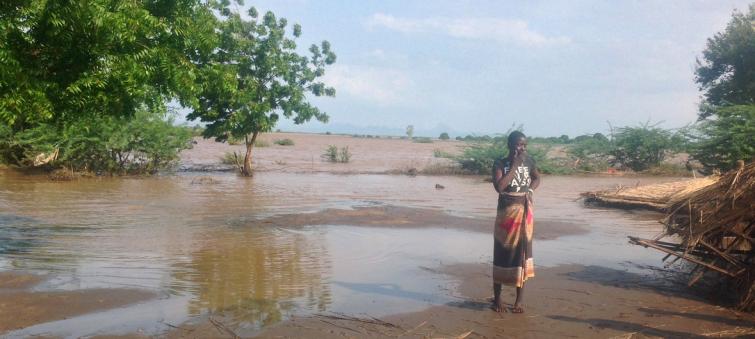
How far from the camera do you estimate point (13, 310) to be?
5934 millimetres

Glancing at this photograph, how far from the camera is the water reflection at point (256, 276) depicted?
6.25 meters

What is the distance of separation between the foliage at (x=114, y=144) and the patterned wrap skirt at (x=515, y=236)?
14192mm

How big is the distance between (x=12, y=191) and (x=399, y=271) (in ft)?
A: 37.9

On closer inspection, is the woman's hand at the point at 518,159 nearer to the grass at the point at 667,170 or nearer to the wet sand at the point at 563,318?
the wet sand at the point at 563,318

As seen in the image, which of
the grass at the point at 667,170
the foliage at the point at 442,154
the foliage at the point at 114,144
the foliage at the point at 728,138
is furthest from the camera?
the grass at the point at 667,170

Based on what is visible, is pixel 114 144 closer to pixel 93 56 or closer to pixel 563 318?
pixel 93 56

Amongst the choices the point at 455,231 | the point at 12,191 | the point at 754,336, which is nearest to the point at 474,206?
the point at 455,231

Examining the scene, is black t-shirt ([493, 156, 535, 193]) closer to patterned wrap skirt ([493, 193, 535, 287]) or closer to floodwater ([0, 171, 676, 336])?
patterned wrap skirt ([493, 193, 535, 287])

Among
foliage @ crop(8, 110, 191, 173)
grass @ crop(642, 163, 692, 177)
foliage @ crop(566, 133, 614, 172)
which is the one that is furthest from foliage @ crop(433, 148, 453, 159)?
foliage @ crop(8, 110, 191, 173)

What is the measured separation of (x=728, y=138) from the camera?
17.3 metres

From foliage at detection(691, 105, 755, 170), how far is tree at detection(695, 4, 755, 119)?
7238 millimetres

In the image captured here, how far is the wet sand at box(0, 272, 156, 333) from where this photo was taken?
5.75 meters

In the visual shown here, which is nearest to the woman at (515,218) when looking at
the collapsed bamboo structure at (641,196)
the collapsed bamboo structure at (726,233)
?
Answer: the collapsed bamboo structure at (726,233)

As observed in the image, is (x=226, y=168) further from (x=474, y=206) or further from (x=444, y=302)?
(x=444, y=302)
